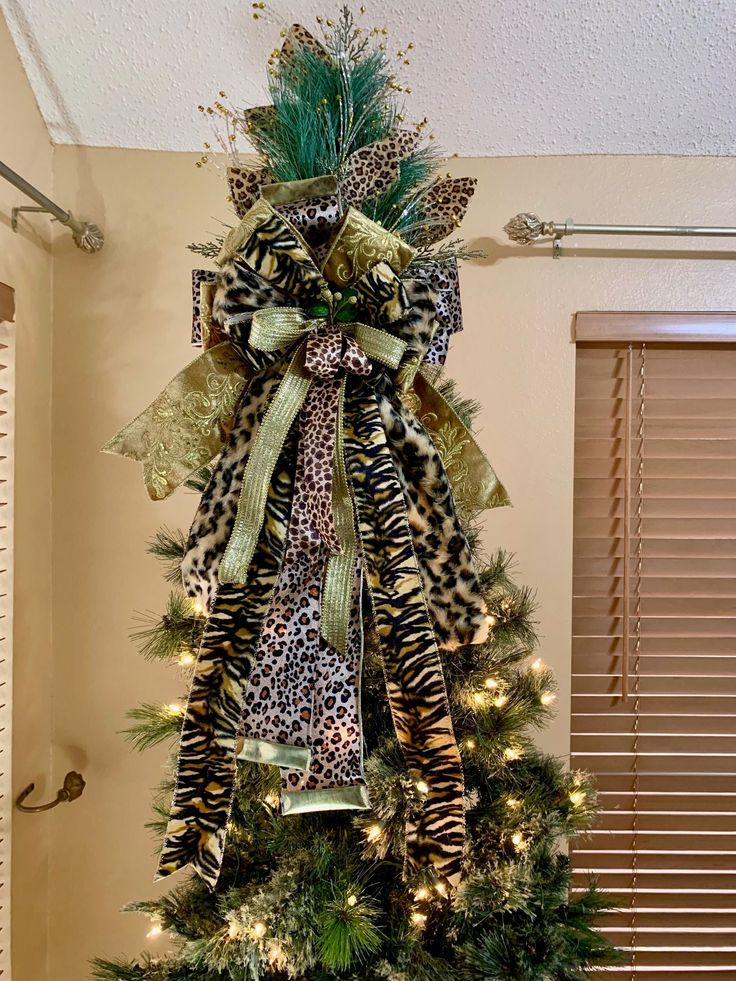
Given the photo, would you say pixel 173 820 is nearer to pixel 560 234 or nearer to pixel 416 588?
pixel 416 588

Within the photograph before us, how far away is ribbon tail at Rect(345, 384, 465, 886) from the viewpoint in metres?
0.63

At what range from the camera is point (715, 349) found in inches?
52.4

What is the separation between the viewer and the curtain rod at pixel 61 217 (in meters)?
1.04

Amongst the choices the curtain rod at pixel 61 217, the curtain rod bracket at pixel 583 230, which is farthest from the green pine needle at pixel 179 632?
the curtain rod bracket at pixel 583 230

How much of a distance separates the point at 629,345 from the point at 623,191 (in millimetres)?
318

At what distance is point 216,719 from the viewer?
0.65m

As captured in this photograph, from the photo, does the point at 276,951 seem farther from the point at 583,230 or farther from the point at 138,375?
the point at 583,230

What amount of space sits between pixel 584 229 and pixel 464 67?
0.38 m

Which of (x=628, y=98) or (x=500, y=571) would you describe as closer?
(x=500, y=571)

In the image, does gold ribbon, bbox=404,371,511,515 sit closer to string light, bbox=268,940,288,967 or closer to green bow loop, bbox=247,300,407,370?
green bow loop, bbox=247,300,407,370

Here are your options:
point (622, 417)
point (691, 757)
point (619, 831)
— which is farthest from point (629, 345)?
point (619, 831)

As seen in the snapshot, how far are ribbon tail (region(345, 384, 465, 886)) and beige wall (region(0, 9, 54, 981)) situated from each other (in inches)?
33.4

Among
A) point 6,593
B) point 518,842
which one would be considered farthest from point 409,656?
point 6,593

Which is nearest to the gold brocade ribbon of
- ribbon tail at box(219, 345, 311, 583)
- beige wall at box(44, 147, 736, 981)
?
ribbon tail at box(219, 345, 311, 583)
